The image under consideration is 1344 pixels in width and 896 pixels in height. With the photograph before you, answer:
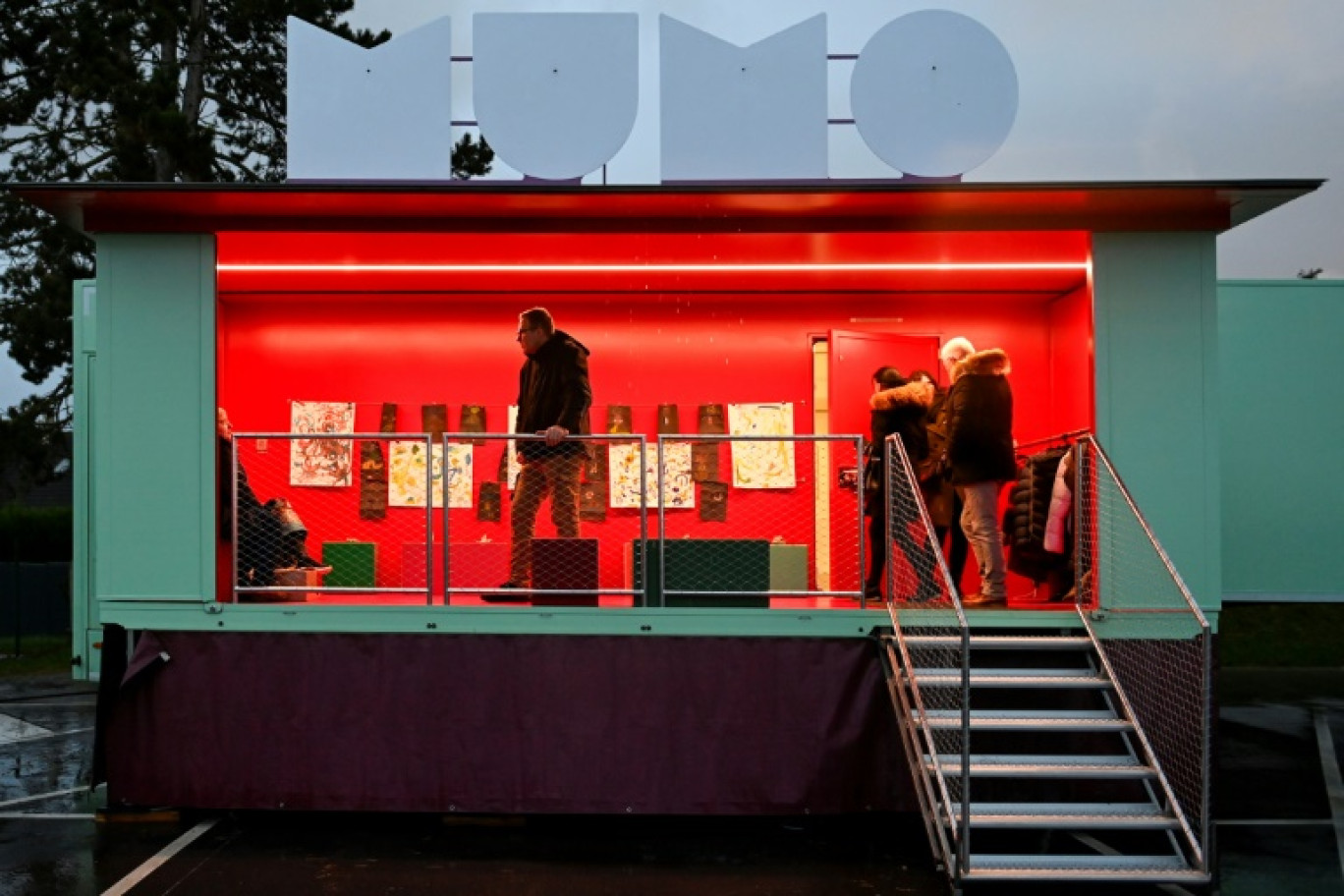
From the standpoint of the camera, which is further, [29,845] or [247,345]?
[247,345]

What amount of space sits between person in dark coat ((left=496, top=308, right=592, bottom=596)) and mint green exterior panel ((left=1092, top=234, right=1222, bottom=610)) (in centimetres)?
331

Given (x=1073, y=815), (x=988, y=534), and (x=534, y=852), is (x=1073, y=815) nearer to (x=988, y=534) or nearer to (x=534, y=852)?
(x=988, y=534)

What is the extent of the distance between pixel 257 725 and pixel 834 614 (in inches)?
141

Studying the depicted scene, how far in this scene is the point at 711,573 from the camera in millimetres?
9000

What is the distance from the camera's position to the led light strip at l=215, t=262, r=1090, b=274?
1062 centimetres

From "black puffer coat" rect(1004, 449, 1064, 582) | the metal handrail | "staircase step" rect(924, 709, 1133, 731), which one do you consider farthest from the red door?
"staircase step" rect(924, 709, 1133, 731)

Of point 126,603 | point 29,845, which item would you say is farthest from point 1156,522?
point 29,845

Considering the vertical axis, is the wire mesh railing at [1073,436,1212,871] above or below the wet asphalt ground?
above

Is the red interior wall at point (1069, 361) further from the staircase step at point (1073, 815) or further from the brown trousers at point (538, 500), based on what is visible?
the brown trousers at point (538, 500)

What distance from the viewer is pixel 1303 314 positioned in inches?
519

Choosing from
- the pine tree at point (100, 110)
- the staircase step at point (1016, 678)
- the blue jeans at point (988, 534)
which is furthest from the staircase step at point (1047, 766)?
the pine tree at point (100, 110)

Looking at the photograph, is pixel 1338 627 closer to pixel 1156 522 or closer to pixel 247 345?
pixel 1156 522

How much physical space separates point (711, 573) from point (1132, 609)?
101 inches

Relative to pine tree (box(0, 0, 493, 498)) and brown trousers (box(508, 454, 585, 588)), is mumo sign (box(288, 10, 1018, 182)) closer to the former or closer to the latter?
brown trousers (box(508, 454, 585, 588))
